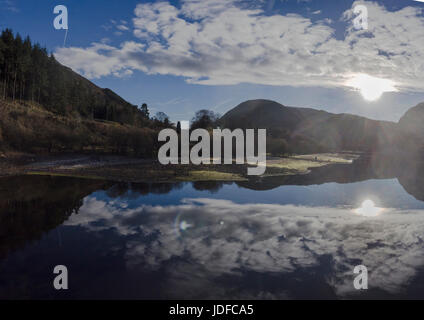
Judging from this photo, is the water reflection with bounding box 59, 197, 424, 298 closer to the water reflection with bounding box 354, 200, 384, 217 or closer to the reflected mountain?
the water reflection with bounding box 354, 200, 384, 217

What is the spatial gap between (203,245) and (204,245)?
48 mm

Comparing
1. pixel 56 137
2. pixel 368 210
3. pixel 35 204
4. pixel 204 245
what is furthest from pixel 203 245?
pixel 56 137

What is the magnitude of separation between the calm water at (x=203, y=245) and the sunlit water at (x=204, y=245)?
0.05 metres

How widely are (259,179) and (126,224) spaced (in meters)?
23.6

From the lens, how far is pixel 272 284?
1007cm

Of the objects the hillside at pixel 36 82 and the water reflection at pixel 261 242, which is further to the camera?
the hillside at pixel 36 82

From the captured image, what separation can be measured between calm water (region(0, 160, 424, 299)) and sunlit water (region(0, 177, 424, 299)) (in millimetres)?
49

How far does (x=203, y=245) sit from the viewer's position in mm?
13742

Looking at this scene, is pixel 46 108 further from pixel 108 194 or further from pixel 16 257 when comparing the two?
pixel 16 257

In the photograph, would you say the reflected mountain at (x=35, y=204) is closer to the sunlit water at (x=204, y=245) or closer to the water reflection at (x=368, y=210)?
the sunlit water at (x=204, y=245)

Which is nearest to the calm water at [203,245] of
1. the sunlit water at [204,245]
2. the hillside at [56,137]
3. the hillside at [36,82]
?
the sunlit water at [204,245]

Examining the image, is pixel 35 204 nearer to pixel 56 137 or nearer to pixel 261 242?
pixel 261 242

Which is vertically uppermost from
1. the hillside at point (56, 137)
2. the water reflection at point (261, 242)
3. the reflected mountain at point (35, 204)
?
the hillside at point (56, 137)

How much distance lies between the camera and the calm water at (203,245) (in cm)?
977
